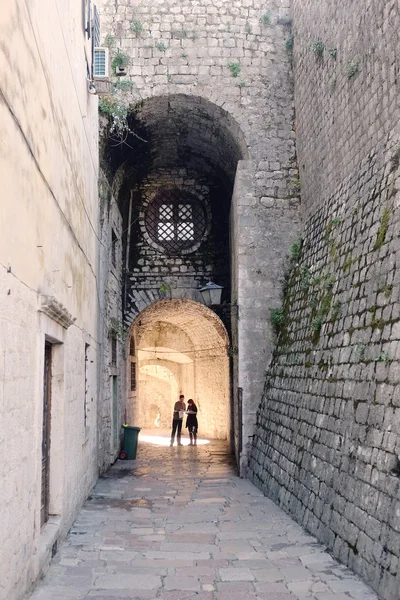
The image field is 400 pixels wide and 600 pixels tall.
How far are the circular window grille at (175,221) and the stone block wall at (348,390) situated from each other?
16.8 feet

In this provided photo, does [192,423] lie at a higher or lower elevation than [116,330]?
lower

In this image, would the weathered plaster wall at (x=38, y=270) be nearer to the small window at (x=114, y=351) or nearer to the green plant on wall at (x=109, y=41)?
the green plant on wall at (x=109, y=41)

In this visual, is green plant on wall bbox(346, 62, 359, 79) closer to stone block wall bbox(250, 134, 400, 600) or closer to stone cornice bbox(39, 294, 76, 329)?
stone block wall bbox(250, 134, 400, 600)

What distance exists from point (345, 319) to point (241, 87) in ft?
20.0

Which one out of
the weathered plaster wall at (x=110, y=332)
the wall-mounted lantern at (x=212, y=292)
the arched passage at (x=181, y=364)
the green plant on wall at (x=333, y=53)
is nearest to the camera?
the green plant on wall at (x=333, y=53)

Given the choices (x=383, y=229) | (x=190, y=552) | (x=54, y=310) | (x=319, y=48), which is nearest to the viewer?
(x=54, y=310)

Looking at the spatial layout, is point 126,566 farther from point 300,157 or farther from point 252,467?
point 300,157

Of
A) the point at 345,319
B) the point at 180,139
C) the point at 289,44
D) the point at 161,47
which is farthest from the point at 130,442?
the point at 289,44

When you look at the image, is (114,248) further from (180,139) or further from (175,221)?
(180,139)

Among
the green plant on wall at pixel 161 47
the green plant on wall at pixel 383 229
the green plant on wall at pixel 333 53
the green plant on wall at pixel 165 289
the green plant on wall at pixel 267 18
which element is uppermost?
the green plant on wall at pixel 267 18

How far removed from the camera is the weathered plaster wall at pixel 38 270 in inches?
124

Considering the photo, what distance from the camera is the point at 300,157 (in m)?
10.0

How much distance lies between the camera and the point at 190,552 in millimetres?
5035

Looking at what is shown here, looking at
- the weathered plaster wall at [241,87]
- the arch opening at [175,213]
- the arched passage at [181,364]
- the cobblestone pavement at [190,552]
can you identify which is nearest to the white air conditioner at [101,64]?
the weathered plaster wall at [241,87]
